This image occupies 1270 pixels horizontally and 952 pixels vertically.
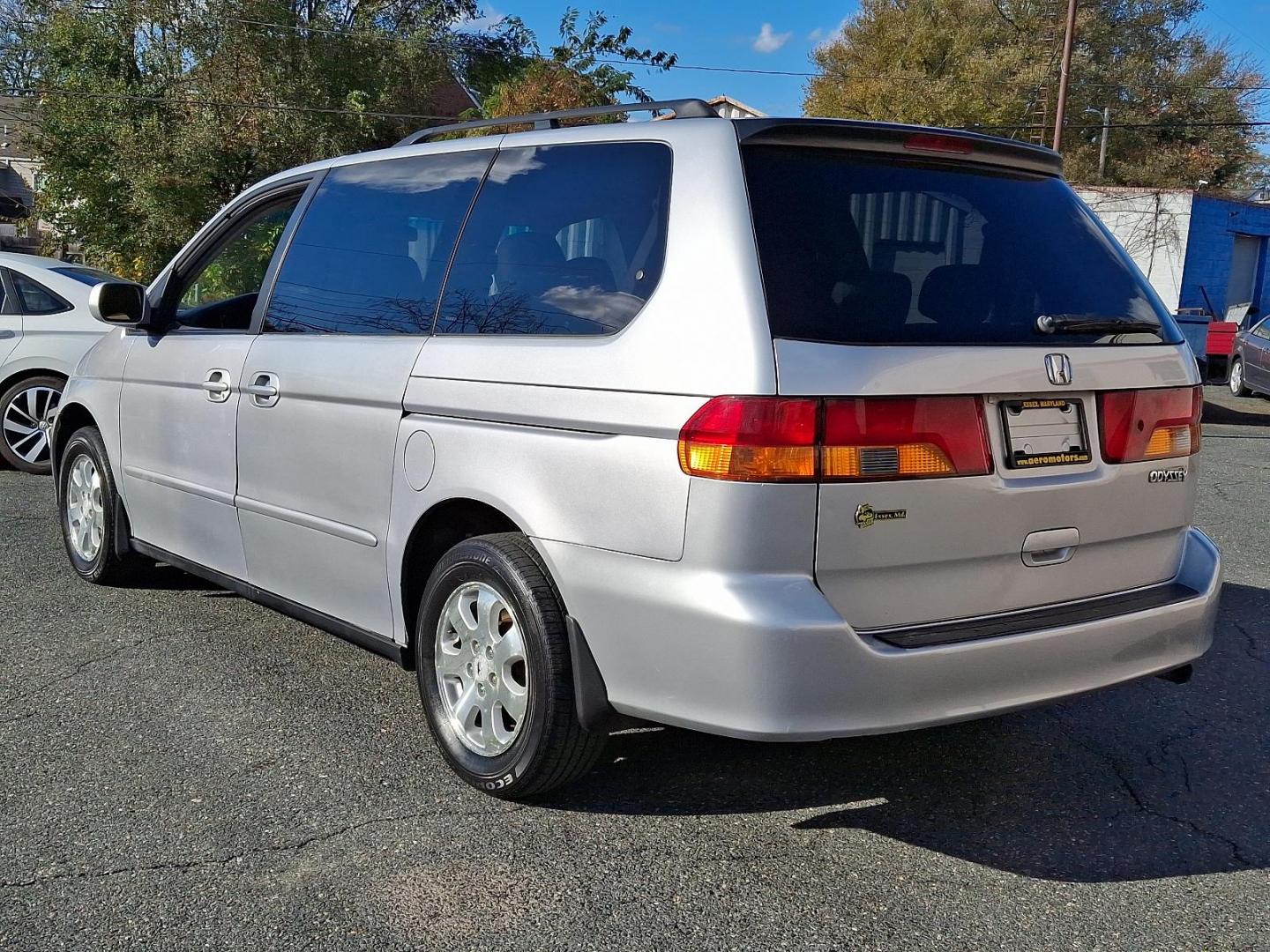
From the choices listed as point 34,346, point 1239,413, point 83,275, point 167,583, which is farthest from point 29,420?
point 1239,413

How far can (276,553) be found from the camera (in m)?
4.34

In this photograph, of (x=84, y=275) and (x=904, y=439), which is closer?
(x=904, y=439)

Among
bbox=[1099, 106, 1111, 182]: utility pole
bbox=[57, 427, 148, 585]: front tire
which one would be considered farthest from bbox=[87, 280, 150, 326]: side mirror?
bbox=[1099, 106, 1111, 182]: utility pole

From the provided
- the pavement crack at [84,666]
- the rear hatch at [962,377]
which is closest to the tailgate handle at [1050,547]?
the rear hatch at [962,377]

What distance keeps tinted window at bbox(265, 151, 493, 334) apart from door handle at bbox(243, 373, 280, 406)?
0.59 feet

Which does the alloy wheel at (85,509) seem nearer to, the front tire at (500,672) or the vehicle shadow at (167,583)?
the vehicle shadow at (167,583)

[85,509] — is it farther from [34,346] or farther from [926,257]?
[926,257]

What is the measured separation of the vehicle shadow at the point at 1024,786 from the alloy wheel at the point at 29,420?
667 cm

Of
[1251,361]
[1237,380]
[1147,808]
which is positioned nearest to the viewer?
[1147,808]

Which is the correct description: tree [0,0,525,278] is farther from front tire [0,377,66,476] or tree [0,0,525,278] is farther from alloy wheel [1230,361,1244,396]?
front tire [0,377,66,476]

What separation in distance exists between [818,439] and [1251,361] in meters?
18.5

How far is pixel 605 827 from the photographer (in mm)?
3363

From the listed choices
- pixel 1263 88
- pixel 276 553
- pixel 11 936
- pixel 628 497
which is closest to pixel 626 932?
pixel 628 497

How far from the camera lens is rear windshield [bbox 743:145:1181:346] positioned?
2.97 metres
